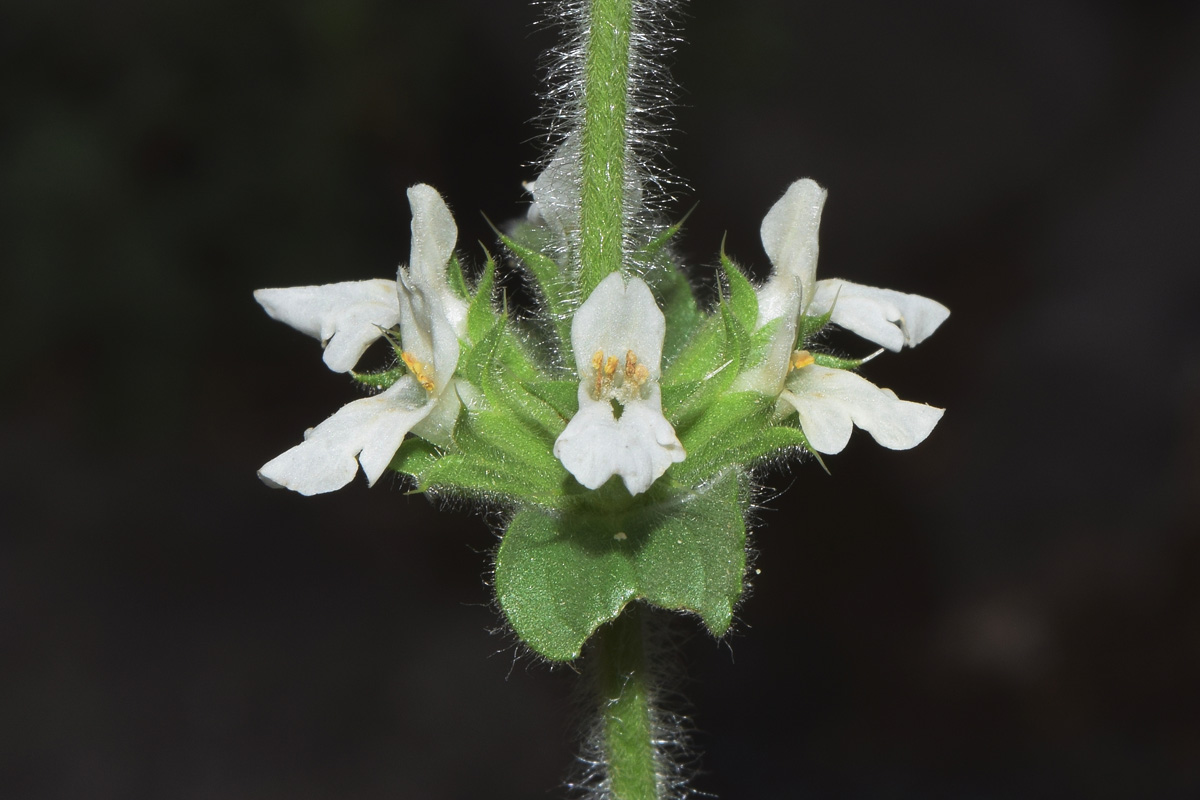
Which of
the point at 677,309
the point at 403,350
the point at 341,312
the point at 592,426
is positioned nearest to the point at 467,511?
the point at 677,309

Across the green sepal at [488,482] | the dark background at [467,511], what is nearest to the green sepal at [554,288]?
the green sepal at [488,482]

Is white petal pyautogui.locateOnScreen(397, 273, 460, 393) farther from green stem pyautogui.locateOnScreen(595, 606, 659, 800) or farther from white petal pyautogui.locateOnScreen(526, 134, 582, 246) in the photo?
green stem pyautogui.locateOnScreen(595, 606, 659, 800)

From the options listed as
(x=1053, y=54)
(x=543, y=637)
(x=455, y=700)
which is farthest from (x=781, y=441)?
(x=1053, y=54)

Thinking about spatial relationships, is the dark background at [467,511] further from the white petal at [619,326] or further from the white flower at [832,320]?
the white petal at [619,326]

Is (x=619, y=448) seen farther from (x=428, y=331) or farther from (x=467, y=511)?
(x=467, y=511)

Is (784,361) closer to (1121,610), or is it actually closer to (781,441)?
(781,441)

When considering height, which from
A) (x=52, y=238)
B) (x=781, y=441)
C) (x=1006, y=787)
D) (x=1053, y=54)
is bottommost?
(x=1006, y=787)

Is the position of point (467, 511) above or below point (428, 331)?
below
